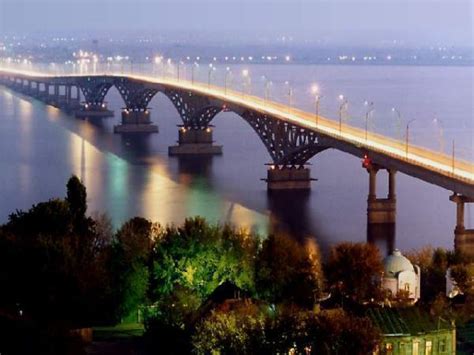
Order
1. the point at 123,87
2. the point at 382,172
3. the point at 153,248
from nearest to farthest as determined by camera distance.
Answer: the point at 153,248 < the point at 382,172 < the point at 123,87

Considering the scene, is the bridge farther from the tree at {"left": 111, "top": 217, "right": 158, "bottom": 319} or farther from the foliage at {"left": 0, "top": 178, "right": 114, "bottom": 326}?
the foliage at {"left": 0, "top": 178, "right": 114, "bottom": 326}

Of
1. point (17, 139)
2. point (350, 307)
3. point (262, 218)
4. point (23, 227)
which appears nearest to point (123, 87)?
point (17, 139)

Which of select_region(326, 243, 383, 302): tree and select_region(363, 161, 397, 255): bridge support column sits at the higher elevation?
select_region(326, 243, 383, 302): tree

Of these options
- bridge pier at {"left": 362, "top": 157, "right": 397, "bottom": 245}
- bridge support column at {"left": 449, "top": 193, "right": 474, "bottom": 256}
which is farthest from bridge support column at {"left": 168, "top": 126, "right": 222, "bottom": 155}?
bridge support column at {"left": 449, "top": 193, "right": 474, "bottom": 256}

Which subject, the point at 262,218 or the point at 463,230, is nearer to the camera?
the point at 463,230

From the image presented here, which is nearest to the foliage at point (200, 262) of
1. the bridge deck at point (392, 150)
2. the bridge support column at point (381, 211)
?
the bridge deck at point (392, 150)

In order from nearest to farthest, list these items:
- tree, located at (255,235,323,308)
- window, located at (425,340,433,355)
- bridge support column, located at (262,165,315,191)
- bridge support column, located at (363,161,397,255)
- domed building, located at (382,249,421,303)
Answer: window, located at (425,340,433,355), tree, located at (255,235,323,308), domed building, located at (382,249,421,303), bridge support column, located at (363,161,397,255), bridge support column, located at (262,165,315,191)

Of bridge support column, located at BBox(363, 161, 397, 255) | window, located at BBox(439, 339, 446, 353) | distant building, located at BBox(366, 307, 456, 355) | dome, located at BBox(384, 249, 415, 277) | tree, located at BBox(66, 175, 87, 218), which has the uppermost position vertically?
tree, located at BBox(66, 175, 87, 218)

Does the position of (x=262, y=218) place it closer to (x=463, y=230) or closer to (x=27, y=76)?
(x=463, y=230)
